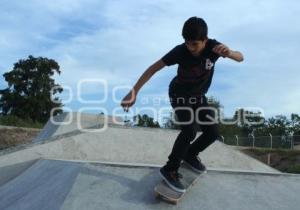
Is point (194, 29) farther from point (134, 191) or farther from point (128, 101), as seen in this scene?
point (134, 191)

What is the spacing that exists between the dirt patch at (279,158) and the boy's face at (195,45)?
2263 centimetres

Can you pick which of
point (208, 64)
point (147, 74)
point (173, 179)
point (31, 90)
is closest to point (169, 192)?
point (173, 179)

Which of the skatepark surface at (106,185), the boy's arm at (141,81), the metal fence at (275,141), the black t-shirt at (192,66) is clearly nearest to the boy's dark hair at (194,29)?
the black t-shirt at (192,66)

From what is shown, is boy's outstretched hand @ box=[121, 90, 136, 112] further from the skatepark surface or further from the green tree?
the green tree

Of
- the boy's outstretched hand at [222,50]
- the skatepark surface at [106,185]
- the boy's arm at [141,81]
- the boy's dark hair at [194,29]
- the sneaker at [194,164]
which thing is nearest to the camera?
the boy's dark hair at [194,29]

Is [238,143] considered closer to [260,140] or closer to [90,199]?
[260,140]

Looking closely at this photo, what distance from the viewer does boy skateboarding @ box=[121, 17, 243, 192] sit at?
514cm

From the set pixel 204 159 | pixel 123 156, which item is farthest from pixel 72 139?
pixel 204 159

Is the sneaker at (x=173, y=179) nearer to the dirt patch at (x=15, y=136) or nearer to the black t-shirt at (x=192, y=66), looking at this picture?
the black t-shirt at (x=192, y=66)

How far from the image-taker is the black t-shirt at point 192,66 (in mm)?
5223

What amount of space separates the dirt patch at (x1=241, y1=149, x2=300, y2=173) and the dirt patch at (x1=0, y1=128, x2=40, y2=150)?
13.4 m

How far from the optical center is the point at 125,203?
5039mm

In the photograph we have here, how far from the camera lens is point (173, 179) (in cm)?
518

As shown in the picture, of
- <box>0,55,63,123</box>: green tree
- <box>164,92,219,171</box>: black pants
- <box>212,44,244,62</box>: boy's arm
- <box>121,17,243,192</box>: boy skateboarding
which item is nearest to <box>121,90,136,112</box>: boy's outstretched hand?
<box>121,17,243,192</box>: boy skateboarding
